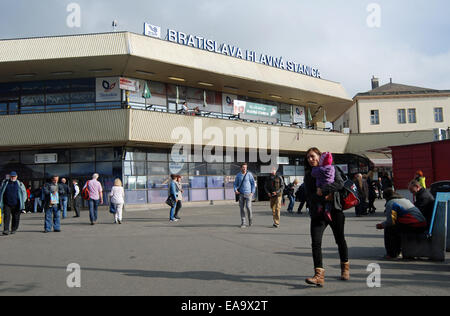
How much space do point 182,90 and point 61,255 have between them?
20.3 meters

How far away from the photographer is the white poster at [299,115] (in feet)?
110

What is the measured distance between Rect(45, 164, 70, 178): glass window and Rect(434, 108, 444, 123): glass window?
39648 mm

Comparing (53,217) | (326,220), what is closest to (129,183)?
(53,217)

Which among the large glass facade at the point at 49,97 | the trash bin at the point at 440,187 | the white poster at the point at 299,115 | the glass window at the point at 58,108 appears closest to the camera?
the trash bin at the point at 440,187

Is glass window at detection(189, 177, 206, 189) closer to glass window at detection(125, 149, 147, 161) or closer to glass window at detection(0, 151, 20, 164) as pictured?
glass window at detection(125, 149, 147, 161)

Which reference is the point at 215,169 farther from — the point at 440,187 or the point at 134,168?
the point at 440,187

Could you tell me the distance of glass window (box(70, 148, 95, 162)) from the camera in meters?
23.7

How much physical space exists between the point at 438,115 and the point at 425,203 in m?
42.9

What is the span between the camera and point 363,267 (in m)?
5.94

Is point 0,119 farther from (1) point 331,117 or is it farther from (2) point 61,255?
(1) point 331,117

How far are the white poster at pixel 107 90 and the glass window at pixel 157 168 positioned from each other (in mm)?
4611

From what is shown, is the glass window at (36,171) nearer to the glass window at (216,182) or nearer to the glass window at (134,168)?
the glass window at (134,168)

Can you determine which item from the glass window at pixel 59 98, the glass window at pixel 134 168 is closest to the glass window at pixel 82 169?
the glass window at pixel 134 168

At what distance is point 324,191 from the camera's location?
196 inches
